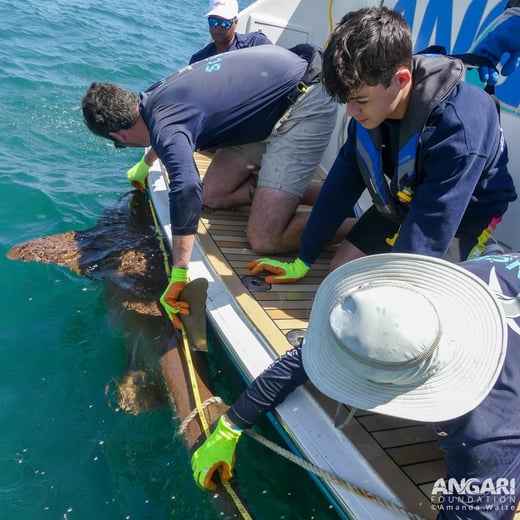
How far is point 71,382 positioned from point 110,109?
1859mm

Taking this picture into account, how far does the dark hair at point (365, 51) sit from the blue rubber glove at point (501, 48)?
40.2 inches

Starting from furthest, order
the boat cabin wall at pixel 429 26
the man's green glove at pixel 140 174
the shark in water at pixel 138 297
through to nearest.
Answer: the man's green glove at pixel 140 174 → the boat cabin wall at pixel 429 26 → the shark in water at pixel 138 297

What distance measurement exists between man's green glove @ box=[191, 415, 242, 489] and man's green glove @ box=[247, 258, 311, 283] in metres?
1.18

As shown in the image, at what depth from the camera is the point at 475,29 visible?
10.7 ft

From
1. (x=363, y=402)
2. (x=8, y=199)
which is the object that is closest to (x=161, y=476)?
(x=363, y=402)

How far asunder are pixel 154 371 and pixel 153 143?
1477 millimetres

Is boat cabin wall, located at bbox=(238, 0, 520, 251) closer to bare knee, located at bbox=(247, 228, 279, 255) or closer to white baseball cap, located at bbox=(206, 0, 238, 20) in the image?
white baseball cap, located at bbox=(206, 0, 238, 20)

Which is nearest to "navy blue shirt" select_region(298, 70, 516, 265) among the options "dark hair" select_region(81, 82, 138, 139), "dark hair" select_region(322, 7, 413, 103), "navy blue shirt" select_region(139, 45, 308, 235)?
"dark hair" select_region(322, 7, 413, 103)

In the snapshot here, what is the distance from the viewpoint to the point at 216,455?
2.41 meters

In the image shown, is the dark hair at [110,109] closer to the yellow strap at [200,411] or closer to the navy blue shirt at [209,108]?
the navy blue shirt at [209,108]

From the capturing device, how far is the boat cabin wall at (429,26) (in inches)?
119

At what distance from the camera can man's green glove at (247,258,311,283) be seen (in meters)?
3.36

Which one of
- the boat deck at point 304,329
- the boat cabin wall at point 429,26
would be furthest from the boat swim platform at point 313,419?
the boat cabin wall at point 429,26

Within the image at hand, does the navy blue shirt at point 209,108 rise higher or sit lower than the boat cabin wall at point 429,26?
lower
